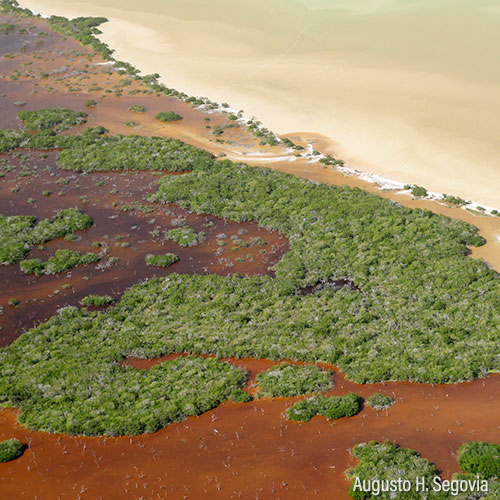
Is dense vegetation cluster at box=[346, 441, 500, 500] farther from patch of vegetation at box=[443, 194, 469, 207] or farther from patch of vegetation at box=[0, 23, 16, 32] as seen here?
patch of vegetation at box=[0, 23, 16, 32]

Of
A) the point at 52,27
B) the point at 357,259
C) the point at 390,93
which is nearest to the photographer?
the point at 357,259

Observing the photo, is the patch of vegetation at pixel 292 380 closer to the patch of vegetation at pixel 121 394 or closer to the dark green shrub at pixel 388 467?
the patch of vegetation at pixel 121 394

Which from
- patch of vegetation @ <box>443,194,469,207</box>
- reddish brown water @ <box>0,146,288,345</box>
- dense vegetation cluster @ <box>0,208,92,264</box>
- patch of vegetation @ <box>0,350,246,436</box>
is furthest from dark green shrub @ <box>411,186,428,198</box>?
dense vegetation cluster @ <box>0,208,92,264</box>

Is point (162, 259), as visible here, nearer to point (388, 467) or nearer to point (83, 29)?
point (388, 467)

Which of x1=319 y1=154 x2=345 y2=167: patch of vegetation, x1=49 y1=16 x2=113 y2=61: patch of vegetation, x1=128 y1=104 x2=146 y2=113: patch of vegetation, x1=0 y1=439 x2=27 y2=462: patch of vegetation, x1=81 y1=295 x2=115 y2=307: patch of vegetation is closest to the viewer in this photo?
x1=0 y1=439 x2=27 y2=462: patch of vegetation

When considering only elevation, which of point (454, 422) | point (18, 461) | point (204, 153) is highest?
point (204, 153)

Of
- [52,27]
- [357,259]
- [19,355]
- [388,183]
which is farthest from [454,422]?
[52,27]

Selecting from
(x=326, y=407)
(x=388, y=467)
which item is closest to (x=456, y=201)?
(x=326, y=407)

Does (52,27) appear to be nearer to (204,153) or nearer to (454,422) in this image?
(204,153)
